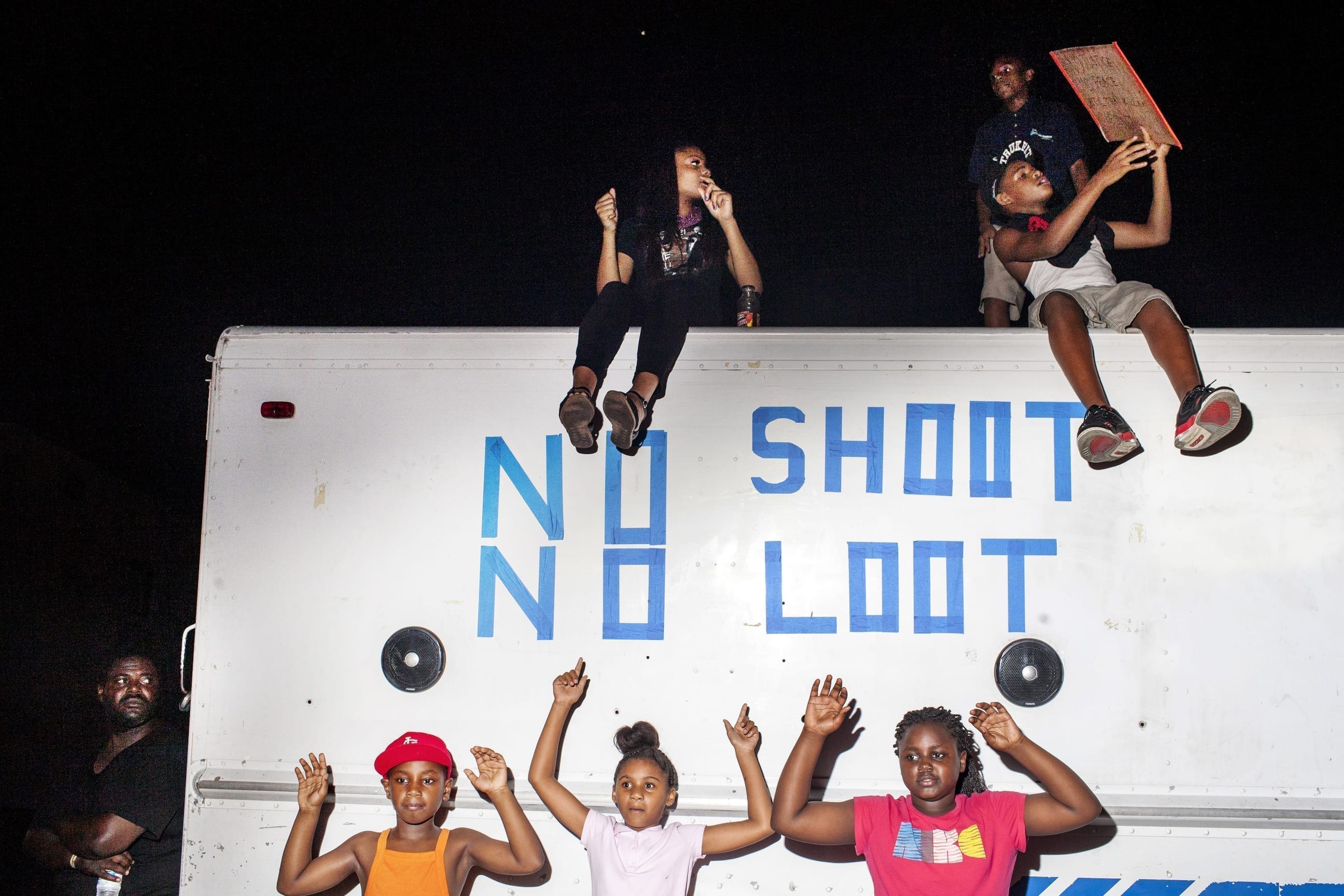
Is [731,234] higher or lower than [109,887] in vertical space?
higher

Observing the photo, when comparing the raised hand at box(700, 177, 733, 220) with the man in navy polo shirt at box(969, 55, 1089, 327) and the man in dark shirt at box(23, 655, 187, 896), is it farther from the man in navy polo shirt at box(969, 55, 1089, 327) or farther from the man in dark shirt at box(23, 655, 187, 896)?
the man in dark shirt at box(23, 655, 187, 896)

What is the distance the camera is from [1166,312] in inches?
130

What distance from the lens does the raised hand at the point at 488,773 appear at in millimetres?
3037

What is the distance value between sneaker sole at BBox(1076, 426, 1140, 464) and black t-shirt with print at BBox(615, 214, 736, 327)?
4.81 feet

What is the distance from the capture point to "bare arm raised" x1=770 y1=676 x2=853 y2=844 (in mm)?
2832

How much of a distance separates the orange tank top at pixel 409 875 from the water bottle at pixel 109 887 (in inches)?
43.3

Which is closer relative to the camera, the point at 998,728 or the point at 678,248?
the point at 998,728

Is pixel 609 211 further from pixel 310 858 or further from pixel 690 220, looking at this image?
pixel 310 858

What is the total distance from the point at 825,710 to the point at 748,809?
0.47 metres

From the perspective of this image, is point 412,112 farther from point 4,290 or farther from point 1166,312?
point 1166,312

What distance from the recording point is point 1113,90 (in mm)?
3572

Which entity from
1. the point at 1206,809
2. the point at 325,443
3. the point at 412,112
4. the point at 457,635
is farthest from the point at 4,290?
the point at 1206,809

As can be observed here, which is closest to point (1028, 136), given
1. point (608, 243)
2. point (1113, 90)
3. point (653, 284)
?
point (1113, 90)

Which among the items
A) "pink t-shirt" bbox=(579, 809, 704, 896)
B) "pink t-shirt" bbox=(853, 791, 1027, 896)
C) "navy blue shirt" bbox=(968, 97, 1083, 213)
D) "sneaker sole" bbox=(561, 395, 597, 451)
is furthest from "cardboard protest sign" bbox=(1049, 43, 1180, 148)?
"pink t-shirt" bbox=(579, 809, 704, 896)
